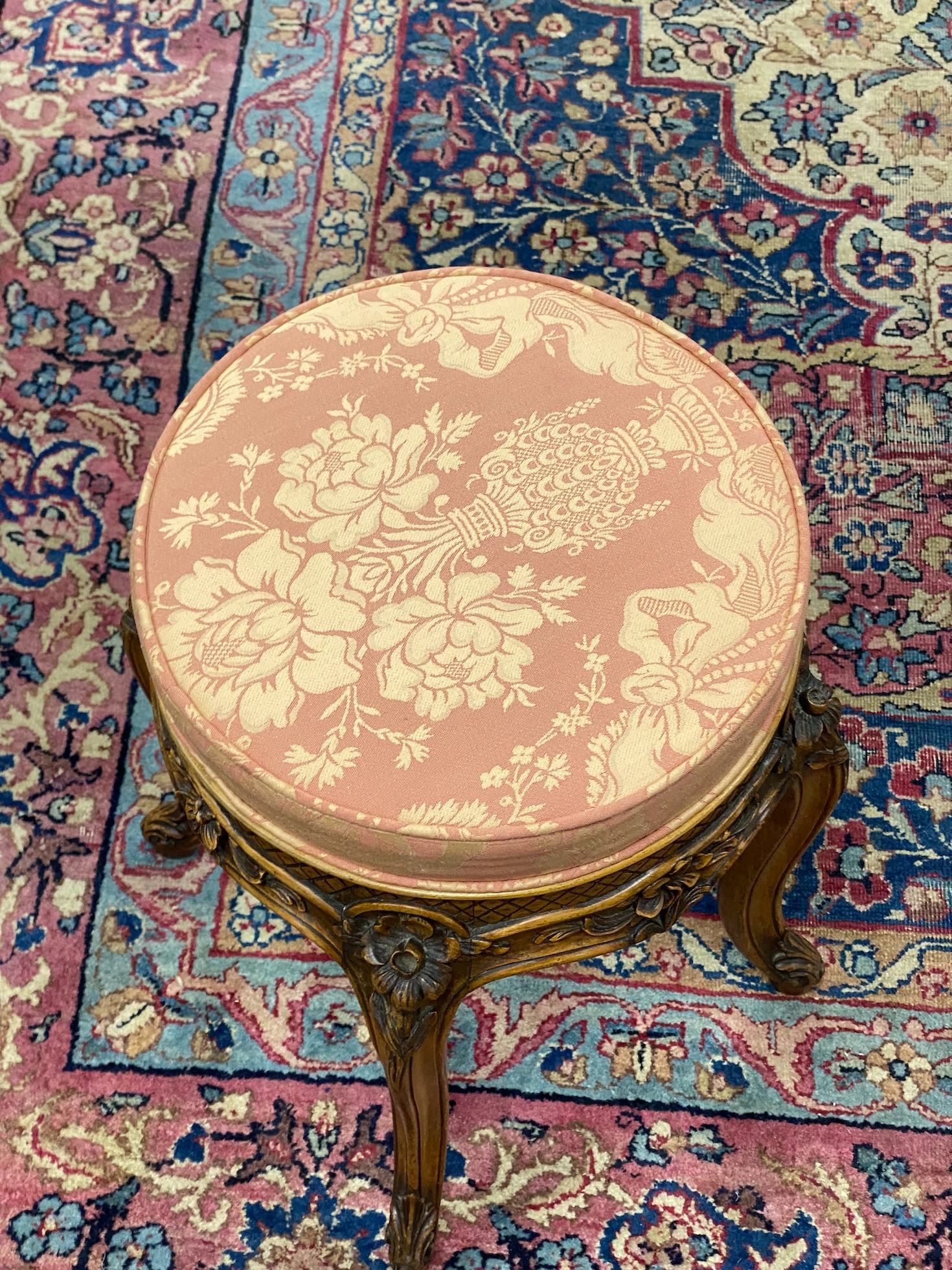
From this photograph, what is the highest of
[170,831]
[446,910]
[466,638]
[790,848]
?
[466,638]

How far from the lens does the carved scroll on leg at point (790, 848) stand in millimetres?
946

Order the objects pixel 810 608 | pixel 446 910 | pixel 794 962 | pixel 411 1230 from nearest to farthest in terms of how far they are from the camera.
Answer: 1. pixel 446 910
2. pixel 411 1230
3. pixel 794 962
4. pixel 810 608

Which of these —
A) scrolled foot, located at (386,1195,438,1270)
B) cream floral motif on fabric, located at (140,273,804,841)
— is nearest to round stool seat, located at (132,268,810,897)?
cream floral motif on fabric, located at (140,273,804,841)

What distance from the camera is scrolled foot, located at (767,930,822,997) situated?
47.3 inches

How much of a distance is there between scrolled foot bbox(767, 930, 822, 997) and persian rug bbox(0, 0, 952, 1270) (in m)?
0.04

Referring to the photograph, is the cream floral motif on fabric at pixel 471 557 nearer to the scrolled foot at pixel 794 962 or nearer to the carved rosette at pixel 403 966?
the carved rosette at pixel 403 966

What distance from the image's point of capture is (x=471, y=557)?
891 millimetres

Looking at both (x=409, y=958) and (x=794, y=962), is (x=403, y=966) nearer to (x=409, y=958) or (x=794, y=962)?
(x=409, y=958)

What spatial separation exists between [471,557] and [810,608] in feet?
2.17

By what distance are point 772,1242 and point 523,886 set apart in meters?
0.51

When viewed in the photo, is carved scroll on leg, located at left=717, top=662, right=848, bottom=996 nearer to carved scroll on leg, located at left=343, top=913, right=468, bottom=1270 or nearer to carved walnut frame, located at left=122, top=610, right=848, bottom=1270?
carved walnut frame, located at left=122, top=610, right=848, bottom=1270

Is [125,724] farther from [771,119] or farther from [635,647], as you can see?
[771,119]

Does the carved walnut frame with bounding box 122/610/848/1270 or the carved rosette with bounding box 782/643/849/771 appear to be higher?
the carved rosette with bounding box 782/643/849/771

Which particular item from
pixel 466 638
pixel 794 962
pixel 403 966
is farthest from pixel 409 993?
pixel 794 962
